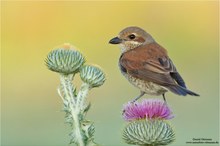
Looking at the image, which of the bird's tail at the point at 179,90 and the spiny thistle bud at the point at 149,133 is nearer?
the spiny thistle bud at the point at 149,133

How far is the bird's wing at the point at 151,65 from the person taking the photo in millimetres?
6984

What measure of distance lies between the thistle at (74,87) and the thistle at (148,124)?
42 centimetres

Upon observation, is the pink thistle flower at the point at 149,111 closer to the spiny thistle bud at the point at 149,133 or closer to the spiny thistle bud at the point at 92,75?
the spiny thistle bud at the point at 149,133

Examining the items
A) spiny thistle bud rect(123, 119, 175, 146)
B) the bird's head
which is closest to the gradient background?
the bird's head

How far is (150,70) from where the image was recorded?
7.21m

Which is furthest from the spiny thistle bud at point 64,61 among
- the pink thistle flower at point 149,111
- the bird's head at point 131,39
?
the bird's head at point 131,39

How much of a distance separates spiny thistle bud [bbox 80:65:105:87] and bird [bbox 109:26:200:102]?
1083 millimetres

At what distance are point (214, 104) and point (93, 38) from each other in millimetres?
3899

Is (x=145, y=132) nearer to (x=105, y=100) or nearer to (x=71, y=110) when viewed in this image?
(x=71, y=110)

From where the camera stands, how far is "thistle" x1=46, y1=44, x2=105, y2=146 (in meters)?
4.97

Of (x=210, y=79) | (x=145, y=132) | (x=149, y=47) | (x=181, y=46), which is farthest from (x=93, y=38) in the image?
(x=145, y=132)

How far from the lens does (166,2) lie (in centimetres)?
1652

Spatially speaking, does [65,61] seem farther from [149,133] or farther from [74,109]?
[149,133]

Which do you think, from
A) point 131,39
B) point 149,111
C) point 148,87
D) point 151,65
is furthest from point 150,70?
point 149,111
